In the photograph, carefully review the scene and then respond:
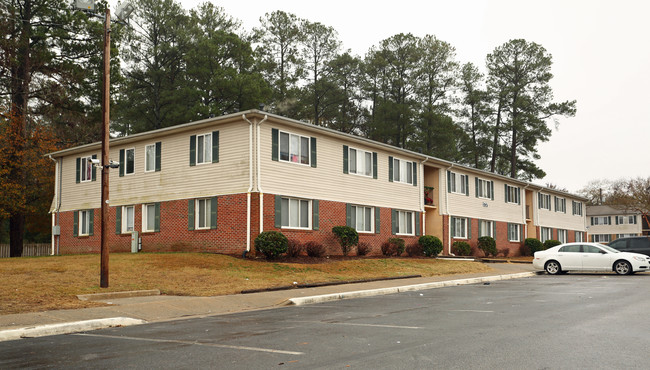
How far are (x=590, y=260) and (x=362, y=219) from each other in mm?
11230

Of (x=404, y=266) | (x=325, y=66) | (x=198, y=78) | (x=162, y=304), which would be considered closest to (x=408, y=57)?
(x=325, y=66)

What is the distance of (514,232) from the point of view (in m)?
47.3

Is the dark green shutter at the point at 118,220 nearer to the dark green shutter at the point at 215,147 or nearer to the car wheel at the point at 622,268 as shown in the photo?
the dark green shutter at the point at 215,147

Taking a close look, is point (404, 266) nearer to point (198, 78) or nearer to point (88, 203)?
point (88, 203)

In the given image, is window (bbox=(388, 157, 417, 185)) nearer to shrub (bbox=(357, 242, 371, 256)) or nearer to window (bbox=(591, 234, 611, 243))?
shrub (bbox=(357, 242, 371, 256))

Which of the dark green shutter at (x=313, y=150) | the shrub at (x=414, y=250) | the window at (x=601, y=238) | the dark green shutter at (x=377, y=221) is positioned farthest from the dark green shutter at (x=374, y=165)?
the window at (x=601, y=238)

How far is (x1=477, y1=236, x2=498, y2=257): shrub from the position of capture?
134 ft

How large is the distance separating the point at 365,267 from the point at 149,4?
33.7 meters

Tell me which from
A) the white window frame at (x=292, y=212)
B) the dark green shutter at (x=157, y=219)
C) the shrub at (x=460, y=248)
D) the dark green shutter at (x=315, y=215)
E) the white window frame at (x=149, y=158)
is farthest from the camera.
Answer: the shrub at (x=460, y=248)

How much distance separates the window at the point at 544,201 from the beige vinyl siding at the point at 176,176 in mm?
34604

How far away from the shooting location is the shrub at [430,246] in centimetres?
3372

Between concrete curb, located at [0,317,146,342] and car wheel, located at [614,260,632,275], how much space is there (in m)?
21.1

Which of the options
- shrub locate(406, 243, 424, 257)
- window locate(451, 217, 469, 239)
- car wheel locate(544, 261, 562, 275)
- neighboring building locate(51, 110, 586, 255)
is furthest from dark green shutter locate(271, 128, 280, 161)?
window locate(451, 217, 469, 239)

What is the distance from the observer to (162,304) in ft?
45.9
